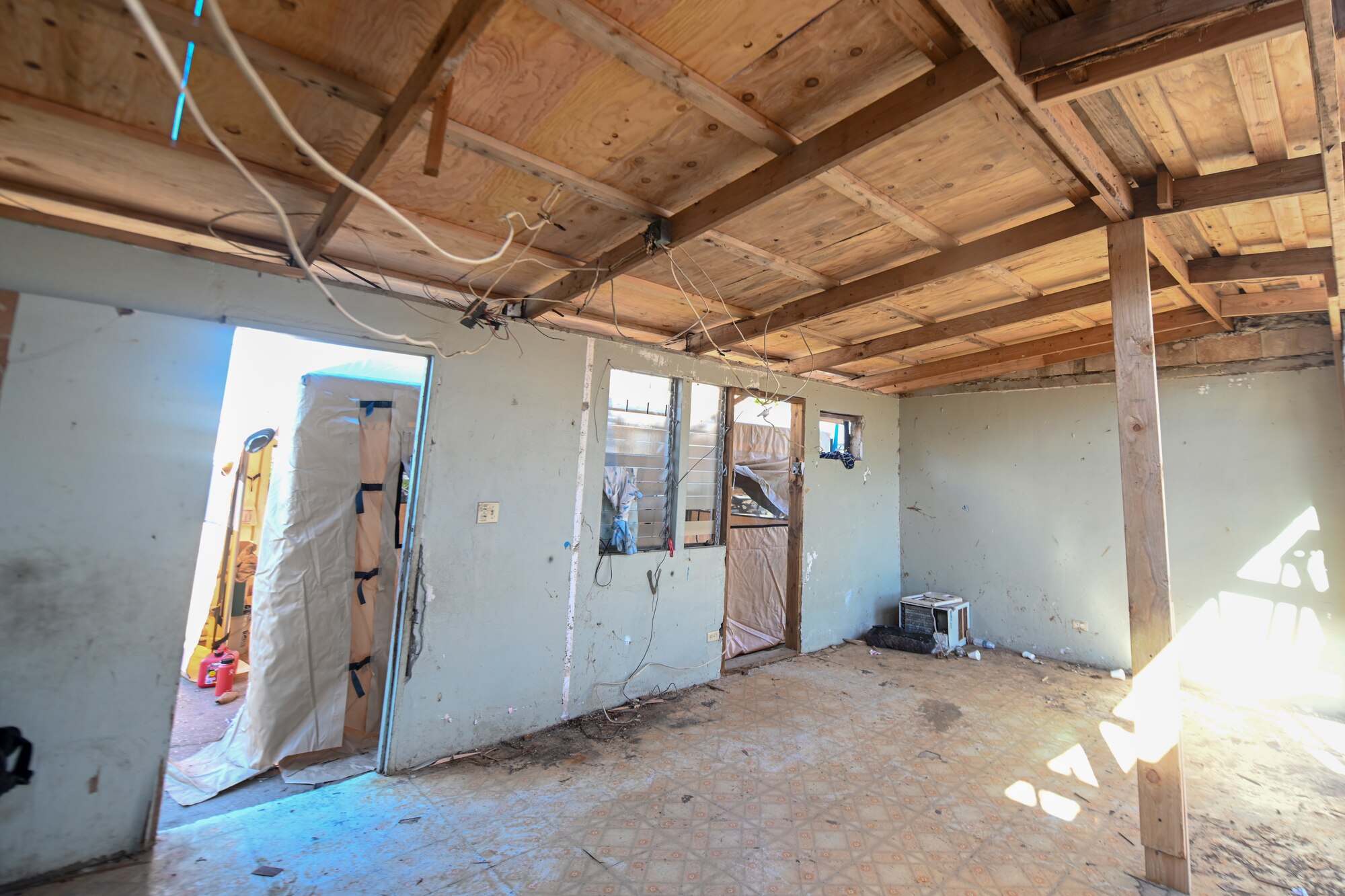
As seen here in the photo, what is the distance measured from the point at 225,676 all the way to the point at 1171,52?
17.7 ft

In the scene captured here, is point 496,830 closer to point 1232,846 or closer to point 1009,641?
point 1232,846

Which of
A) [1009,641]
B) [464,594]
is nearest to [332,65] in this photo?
[464,594]

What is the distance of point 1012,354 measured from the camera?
4312 mm

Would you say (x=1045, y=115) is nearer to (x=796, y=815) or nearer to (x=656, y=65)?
(x=656, y=65)

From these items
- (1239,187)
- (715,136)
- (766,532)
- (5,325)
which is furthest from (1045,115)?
(766,532)

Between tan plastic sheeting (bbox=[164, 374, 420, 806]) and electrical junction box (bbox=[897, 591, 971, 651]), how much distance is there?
4357 millimetres

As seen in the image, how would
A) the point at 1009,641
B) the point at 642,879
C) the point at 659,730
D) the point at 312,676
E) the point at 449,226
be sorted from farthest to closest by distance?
the point at 1009,641
the point at 659,730
the point at 312,676
the point at 449,226
the point at 642,879

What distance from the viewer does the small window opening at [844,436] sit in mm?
5164

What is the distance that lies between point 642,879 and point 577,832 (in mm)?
378

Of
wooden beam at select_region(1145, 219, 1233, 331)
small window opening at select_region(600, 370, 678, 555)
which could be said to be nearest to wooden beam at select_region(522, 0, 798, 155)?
wooden beam at select_region(1145, 219, 1233, 331)

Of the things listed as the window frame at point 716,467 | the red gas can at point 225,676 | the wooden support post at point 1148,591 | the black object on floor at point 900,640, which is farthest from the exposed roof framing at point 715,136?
the black object on floor at point 900,640

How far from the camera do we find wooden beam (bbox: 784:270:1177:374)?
123 inches

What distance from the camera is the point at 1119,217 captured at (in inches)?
86.3

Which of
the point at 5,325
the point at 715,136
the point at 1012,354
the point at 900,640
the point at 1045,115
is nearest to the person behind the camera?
the point at 1045,115
